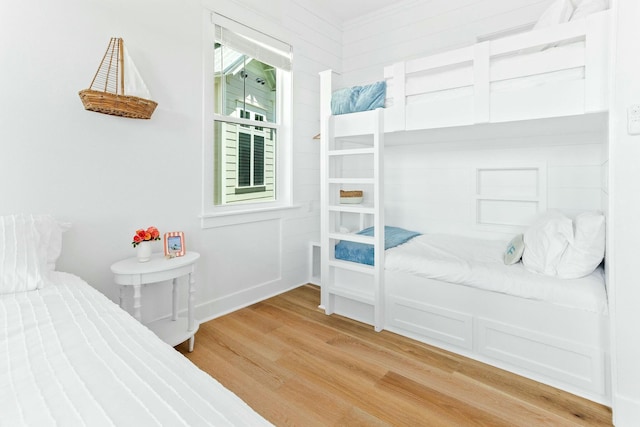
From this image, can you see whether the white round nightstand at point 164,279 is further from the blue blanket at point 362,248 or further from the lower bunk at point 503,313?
the lower bunk at point 503,313

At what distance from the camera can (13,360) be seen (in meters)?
0.87

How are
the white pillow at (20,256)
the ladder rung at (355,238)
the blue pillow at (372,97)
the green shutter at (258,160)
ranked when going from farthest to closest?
the green shutter at (258,160) → the ladder rung at (355,238) → the blue pillow at (372,97) → the white pillow at (20,256)

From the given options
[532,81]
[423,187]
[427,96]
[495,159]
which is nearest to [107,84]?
[427,96]

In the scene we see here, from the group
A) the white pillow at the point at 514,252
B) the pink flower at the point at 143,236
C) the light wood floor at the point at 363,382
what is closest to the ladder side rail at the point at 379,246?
the light wood floor at the point at 363,382

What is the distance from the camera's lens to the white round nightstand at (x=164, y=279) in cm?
189

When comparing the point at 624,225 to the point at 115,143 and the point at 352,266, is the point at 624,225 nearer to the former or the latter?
the point at 352,266

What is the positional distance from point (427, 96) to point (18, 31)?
7.69ft

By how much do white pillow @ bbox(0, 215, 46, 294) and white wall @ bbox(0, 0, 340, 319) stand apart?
0.89 feet

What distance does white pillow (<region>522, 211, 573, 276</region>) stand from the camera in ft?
6.16

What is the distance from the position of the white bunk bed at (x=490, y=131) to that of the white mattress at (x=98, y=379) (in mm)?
1747

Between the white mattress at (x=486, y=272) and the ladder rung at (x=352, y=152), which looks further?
the ladder rung at (x=352, y=152)

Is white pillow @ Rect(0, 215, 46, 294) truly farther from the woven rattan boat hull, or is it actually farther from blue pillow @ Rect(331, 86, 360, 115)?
blue pillow @ Rect(331, 86, 360, 115)

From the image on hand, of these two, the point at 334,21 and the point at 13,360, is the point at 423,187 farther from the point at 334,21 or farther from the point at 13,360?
the point at 13,360

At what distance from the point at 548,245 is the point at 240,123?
96.7 inches
